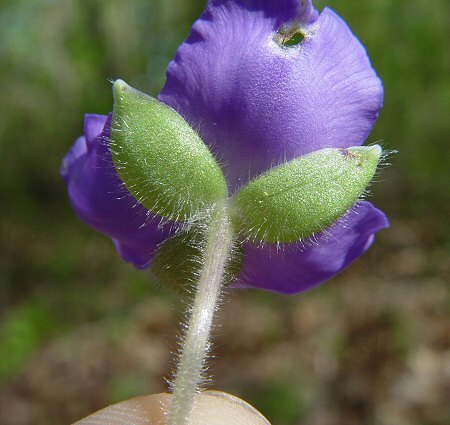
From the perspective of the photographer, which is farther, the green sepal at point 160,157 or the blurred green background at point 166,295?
the blurred green background at point 166,295

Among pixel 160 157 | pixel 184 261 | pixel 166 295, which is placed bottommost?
pixel 166 295

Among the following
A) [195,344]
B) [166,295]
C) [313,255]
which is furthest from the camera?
[166,295]

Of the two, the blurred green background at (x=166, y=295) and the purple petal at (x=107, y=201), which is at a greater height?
the purple petal at (x=107, y=201)

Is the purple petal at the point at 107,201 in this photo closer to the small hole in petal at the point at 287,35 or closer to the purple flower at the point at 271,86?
the purple flower at the point at 271,86

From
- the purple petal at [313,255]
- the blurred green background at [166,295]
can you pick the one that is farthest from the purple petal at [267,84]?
the blurred green background at [166,295]

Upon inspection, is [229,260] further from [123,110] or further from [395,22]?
[395,22]

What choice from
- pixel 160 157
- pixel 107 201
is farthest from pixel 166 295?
pixel 160 157

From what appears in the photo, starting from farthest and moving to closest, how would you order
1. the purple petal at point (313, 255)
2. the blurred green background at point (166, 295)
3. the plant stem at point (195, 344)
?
the blurred green background at point (166, 295) → the purple petal at point (313, 255) → the plant stem at point (195, 344)

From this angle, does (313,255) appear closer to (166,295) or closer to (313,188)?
(313,188)

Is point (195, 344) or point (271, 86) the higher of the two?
point (271, 86)
